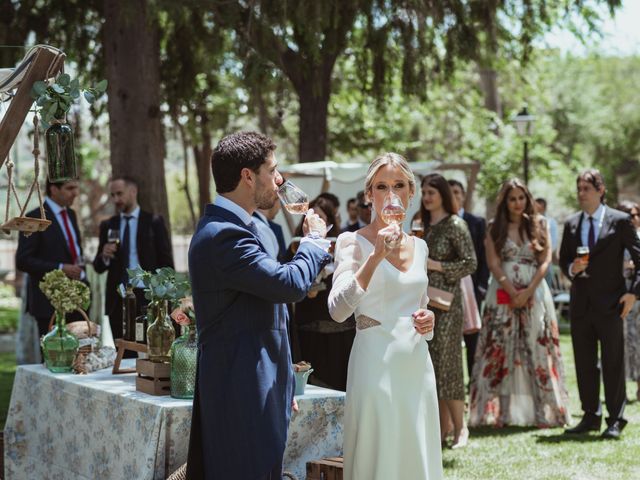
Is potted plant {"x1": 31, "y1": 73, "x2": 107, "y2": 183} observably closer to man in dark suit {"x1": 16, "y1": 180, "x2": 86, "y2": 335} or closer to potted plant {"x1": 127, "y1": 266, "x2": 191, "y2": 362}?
potted plant {"x1": 127, "y1": 266, "x2": 191, "y2": 362}

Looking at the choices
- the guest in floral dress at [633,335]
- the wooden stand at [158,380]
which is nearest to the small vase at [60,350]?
the wooden stand at [158,380]

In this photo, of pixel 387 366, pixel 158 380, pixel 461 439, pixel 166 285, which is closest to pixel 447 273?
pixel 461 439

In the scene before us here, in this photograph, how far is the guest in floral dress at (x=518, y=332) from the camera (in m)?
8.22

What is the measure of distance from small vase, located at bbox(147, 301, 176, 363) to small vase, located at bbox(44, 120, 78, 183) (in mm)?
1256

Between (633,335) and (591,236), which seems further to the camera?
(633,335)

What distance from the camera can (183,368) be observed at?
4.70 metres

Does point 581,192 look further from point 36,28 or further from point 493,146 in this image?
point 493,146

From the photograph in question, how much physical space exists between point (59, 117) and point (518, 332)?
5.34 m

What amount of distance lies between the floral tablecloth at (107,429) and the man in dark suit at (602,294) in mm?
3317

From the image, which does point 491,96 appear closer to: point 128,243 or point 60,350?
point 128,243

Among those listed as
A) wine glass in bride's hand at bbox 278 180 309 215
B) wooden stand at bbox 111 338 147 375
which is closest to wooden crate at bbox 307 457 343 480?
wine glass in bride's hand at bbox 278 180 309 215

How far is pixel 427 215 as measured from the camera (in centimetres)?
742

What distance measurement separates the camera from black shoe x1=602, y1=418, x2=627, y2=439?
753 cm

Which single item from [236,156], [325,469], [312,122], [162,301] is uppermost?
[312,122]
